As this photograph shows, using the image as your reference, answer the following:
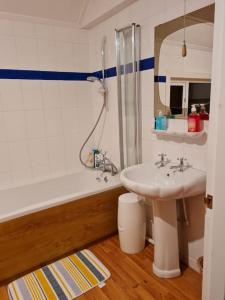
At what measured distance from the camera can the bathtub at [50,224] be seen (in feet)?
5.44

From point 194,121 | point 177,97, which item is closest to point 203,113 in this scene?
point 194,121

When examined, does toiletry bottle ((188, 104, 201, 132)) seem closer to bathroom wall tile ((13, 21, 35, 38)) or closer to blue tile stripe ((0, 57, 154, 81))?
blue tile stripe ((0, 57, 154, 81))

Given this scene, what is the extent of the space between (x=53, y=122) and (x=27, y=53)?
73cm

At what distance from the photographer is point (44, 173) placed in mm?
2529

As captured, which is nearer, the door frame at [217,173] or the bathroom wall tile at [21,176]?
the door frame at [217,173]

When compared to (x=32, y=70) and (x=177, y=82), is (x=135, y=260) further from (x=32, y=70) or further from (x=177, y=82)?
(x=32, y=70)

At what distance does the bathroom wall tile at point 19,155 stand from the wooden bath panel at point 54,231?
82 cm

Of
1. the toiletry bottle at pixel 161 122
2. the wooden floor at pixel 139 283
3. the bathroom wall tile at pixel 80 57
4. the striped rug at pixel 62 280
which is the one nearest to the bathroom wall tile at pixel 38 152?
the bathroom wall tile at pixel 80 57

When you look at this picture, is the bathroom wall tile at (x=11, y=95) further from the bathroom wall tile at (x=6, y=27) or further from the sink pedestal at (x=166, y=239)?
the sink pedestal at (x=166, y=239)

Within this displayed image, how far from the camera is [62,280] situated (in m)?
1.70

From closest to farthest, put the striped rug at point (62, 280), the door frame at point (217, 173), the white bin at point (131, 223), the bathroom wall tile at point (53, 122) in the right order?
the door frame at point (217, 173) < the striped rug at point (62, 280) < the white bin at point (131, 223) < the bathroom wall tile at point (53, 122)

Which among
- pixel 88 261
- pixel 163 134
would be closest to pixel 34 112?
pixel 163 134

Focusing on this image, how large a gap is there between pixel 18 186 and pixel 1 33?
4.93ft

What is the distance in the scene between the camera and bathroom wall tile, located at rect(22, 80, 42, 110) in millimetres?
2296
